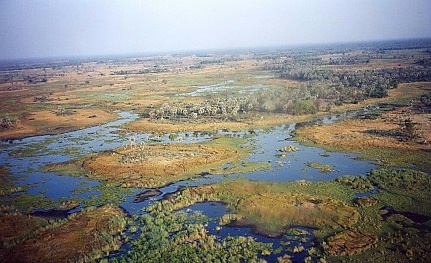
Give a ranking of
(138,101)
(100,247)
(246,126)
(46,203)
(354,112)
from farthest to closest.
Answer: (138,101), (354,112), (246,126), (46,203), (100,247)

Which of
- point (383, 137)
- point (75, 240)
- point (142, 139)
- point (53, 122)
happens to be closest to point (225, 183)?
point (75, 240)

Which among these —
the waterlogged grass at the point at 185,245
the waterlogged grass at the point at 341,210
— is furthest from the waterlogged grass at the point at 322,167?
the waterlogged grass at the point at 185,245

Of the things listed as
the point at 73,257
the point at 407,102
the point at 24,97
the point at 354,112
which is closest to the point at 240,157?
the point at 73,257

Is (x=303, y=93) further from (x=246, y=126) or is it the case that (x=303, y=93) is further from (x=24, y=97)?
(x=24, y=97)

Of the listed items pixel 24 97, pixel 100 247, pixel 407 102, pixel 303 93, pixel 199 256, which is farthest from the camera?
pixel 24 97

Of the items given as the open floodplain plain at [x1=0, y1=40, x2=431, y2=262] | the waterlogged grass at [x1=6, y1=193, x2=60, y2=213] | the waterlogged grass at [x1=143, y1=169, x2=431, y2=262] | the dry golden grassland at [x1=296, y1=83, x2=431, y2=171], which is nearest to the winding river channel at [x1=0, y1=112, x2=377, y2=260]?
the open floodplain plain at [x1=0, y1=40, x2=431, y2=262]

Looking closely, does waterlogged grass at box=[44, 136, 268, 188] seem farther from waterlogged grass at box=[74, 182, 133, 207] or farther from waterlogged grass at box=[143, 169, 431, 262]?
waterlogged grass at box=[143, 169, 431, 262]

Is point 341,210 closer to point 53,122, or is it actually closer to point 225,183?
point 225,183
